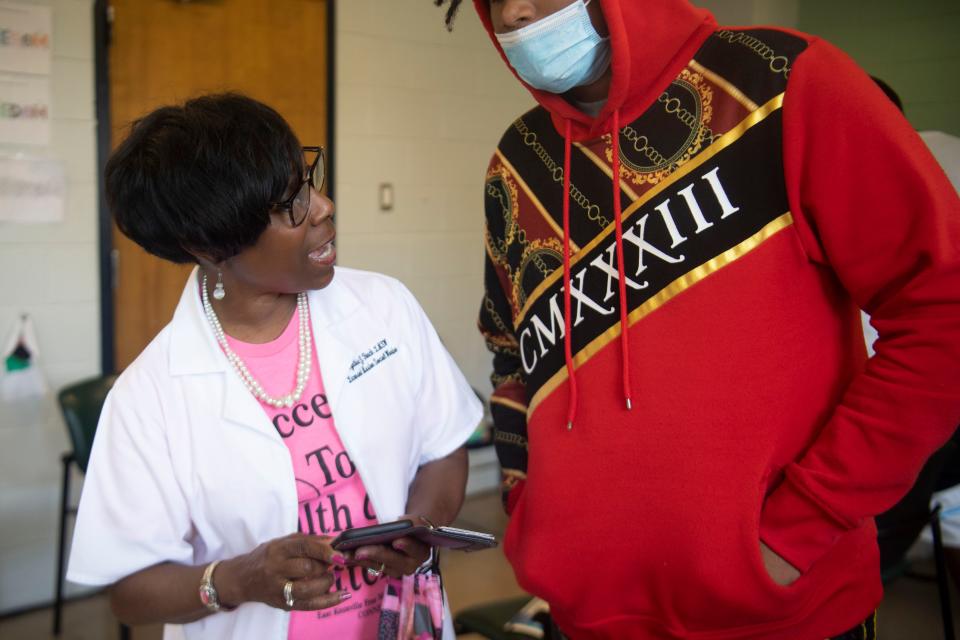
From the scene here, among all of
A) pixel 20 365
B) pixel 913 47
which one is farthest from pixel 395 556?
pixel 913 47

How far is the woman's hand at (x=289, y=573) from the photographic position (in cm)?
118

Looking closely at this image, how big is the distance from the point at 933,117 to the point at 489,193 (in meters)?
3.72

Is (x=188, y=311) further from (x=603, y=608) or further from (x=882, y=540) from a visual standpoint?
(x=882, y=540)

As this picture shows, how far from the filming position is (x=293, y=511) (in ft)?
4.37

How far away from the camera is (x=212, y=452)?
1.31 metres

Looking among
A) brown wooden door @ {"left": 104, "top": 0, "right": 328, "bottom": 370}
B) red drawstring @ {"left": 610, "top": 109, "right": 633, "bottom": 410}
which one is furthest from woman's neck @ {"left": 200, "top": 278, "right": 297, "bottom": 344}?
brown wooden door @ {"left": 104, "top": 0, "right": 328, "bottom": 370}

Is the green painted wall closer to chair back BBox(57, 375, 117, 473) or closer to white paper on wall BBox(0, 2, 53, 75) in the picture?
white paper on wall BBox(0, 2, 53, 75)

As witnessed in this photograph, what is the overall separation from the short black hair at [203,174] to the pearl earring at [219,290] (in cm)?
9

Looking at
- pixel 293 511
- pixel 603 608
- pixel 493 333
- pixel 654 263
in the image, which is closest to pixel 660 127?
pixel 654 263

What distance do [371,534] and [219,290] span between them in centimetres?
50

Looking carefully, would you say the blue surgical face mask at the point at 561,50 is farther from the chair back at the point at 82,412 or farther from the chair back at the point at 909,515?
the chair back at the point at 82,412

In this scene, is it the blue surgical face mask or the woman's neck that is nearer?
the blue surgical face mask

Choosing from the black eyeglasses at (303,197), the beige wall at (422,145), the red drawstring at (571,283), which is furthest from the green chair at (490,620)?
the beige wall at (422,145)

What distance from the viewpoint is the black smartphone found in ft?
3.76
